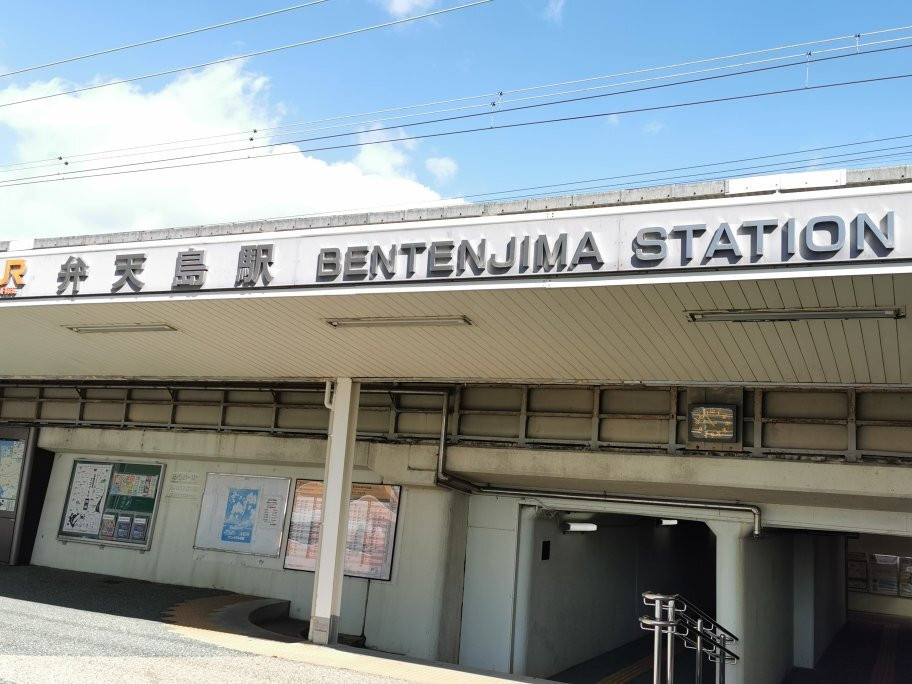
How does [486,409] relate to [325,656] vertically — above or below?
above

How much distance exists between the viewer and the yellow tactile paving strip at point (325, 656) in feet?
27.1

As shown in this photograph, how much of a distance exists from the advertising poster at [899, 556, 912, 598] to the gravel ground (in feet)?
64.3

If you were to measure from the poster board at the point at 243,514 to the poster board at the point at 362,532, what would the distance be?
39 cm

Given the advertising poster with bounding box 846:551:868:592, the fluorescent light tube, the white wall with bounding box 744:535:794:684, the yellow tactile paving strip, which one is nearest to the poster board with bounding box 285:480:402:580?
the yellow tactile paving strip

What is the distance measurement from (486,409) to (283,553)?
4.39 meters

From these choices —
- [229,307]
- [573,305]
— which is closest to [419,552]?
[229,307]

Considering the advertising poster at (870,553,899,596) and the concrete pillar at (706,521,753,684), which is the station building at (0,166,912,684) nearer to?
the concrete pillar at (706,521,753,684)

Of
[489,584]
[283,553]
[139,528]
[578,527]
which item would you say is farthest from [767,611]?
[139,528]

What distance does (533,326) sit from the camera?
7512 mm

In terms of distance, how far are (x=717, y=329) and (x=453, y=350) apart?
2.96 meters

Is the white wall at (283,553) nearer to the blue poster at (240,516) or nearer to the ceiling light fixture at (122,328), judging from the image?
the blue poster at (240,516)

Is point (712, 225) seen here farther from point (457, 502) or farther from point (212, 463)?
point (212, 463)

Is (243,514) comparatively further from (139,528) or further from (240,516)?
(139,528)

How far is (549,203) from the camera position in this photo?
257 inches
